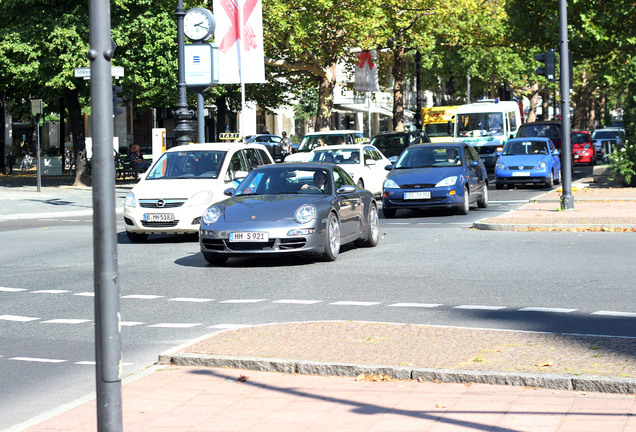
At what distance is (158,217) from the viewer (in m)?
17.2

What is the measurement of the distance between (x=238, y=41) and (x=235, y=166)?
9.29 m

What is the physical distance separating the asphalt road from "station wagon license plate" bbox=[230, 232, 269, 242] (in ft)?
1.32

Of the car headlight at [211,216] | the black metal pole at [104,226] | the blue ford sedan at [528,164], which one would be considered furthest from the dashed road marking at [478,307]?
the blue ford sedan at [528,164]

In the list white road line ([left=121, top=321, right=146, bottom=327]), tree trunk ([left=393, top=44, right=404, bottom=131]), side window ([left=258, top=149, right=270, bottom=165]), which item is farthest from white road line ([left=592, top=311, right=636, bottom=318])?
tree trunk ([left=393, top=44, right=404, bottom=131])

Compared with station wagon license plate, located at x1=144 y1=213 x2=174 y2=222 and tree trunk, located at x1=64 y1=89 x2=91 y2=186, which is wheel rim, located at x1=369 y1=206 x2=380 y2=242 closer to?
station wagon license plate, located at x1=144 y1=213 x2=174 y2=222

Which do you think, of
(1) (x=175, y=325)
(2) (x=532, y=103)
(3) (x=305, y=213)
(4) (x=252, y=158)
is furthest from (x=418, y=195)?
(2) (x=532, y=103)

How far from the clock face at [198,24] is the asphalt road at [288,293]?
9.68 m

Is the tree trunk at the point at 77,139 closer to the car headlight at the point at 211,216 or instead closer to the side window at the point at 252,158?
the side window at the point at 252,158

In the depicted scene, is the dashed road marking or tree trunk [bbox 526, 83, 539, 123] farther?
tree trunk [bbox 526, 83, 539, 123]

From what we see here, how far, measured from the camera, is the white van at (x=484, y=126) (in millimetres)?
43344

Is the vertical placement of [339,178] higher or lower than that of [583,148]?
lower

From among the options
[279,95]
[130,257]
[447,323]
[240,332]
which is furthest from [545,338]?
[279,95]

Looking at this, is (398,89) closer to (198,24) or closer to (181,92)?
(198,24)

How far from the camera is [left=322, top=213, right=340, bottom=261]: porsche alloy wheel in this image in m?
14.0
